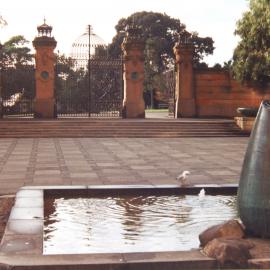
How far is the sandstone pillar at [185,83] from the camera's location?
28484mm

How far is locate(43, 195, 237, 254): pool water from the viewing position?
18.6 feet

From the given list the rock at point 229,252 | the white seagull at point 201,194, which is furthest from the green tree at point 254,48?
the rock at point 229,252

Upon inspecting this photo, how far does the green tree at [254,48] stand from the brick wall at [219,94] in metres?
1.80

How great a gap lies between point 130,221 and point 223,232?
5.16 ft

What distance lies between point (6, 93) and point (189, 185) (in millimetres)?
21162

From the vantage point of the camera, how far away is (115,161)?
1343 cm

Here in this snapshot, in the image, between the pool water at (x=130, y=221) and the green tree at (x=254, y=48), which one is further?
the green tree at (x=254, y=48)

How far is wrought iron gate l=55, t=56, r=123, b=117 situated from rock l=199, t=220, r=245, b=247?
2311 cm

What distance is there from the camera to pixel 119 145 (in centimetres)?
1812

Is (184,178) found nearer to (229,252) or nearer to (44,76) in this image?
(229,252)

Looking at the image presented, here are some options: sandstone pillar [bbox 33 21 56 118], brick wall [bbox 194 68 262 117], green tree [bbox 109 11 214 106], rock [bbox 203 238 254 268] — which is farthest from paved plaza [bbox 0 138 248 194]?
green tree [bbox 109 11 214 106]

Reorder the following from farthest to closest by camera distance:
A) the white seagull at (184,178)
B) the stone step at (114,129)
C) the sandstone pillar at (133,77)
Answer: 1. the sandstone pillar at (133,77)
2. the stone step at (114,129)
3. the white seagull at (184,178)

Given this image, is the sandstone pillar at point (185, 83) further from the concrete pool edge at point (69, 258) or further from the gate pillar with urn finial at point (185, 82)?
the concrete pool edge at point (69, 258)

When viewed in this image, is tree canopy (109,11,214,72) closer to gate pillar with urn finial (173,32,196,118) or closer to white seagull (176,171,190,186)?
gate pillar with urn finial (173,32,196,118)
